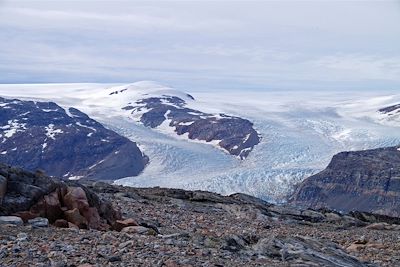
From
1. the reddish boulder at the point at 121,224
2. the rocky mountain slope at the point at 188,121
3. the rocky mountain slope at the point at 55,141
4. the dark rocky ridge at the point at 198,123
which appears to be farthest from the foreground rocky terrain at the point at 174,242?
the rocky mountain slope at the point at 55,141

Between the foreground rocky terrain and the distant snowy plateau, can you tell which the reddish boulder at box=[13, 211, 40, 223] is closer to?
the foreground rocky terrain

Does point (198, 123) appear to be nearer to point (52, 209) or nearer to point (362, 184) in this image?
point (362, 184)

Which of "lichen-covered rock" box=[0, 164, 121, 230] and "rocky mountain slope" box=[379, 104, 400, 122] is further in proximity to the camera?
"rocky mountain slope" box=[379, 104, 400, 122]

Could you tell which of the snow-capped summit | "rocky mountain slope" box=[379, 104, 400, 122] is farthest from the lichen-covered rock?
the snow-capped summit

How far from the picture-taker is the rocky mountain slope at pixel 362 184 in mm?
69688

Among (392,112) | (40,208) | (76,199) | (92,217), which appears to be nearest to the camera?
(40,208)

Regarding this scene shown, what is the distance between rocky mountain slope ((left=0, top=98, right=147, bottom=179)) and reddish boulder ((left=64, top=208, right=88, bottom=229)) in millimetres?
78340

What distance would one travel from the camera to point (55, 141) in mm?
100000

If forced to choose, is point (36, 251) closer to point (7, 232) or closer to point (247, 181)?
point (7, 232)

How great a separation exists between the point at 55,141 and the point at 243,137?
34.2 m

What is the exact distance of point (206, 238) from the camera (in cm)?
941

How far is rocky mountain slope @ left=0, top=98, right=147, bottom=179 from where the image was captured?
9238 cm

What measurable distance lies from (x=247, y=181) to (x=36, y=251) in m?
37.6

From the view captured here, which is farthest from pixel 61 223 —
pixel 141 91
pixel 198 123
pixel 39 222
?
pixel 141 91
